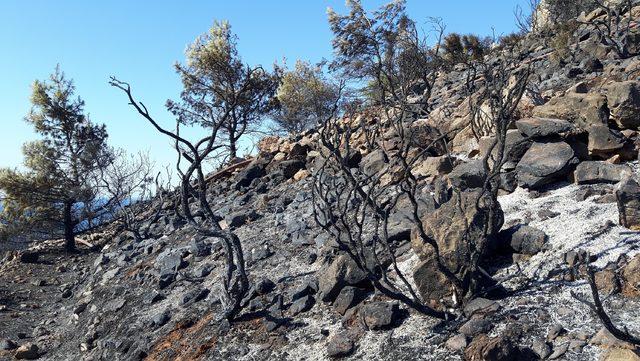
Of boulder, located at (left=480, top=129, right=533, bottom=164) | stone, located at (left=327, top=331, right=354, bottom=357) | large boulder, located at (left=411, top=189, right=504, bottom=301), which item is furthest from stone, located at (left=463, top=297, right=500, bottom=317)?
boulder, located at (left=480, top=129, right=533, bottom=164)

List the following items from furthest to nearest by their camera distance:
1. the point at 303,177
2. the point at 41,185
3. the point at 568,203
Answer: the point at 41,185
the point at 303,177
the point at 568,203

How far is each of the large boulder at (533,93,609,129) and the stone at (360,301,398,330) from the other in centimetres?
337

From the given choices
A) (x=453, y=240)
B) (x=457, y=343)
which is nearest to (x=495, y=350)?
(x=457, y=343)

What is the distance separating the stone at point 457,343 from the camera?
3484mm

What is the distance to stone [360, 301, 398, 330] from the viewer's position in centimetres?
412

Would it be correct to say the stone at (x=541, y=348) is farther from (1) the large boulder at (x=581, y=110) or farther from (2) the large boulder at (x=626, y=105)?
(2) the large boulder at (x=626, y=105)

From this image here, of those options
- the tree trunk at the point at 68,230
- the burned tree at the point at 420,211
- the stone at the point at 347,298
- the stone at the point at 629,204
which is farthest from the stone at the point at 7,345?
the stone at the point at 629,204

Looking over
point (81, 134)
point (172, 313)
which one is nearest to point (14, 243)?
point (81, 134)

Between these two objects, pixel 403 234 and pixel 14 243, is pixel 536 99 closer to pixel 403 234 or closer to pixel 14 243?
pixel 403 234

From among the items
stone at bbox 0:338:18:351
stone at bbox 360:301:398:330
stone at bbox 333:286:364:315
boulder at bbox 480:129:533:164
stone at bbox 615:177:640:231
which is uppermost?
boulder at bbox 480:129:533:164

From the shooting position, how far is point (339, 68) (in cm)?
2206

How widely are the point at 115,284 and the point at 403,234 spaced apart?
222 inches

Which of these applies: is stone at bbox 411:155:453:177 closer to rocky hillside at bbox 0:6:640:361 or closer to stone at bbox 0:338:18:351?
rocky hillside at bbox 0:6:640:361

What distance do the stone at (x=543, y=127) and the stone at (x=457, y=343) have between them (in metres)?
2.80
